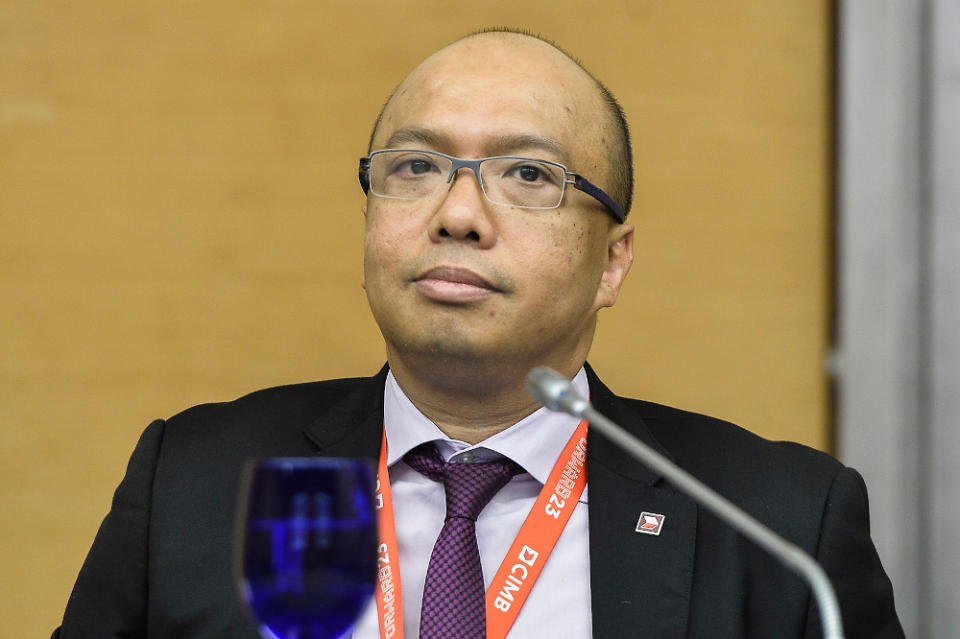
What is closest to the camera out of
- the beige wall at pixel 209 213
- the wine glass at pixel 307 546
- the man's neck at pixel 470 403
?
the wine glass at pixel 307 546

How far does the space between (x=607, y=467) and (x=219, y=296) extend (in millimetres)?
1222

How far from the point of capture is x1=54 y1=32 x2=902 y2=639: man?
1.62 meters

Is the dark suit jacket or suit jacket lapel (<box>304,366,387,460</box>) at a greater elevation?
suit jacket lapel (<box>304,366,387,460</box>)

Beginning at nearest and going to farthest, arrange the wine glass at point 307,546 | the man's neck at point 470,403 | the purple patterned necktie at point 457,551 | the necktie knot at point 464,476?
1. the wine glass at point 307,546
2. the purple patterned necktie at point 457,551
3. the necktie knot at point 464,476
4. the man's neck at point 470,403

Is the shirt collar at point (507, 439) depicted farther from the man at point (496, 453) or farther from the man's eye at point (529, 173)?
the man's eye at point (529, 173)

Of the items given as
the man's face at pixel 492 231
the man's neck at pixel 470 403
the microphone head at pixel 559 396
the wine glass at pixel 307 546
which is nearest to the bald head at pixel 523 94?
the man's face at pixel 492 231

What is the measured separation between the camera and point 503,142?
171 centimetres

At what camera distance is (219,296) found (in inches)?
104

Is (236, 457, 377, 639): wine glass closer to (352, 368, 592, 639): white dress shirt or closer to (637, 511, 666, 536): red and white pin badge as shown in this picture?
(352, 368, 592, 639): white dress shirt

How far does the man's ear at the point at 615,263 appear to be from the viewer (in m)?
1.89

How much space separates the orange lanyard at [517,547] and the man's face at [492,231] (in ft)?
0.57

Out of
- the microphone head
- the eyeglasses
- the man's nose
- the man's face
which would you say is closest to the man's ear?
the man's face

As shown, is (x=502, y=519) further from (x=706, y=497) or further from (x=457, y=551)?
(x=706, y=497)

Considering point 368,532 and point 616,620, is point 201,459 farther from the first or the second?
point 368,532
